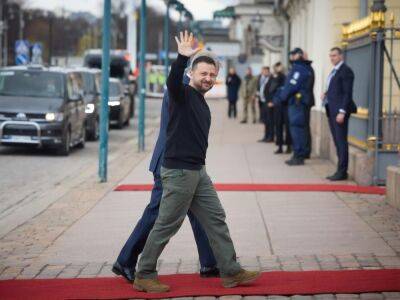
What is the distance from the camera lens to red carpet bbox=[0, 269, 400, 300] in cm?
728

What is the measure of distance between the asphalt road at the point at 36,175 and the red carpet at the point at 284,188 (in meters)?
1.02

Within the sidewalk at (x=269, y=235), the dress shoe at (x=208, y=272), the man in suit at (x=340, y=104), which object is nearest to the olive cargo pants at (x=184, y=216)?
the dress shoe at (x=208, y=272)

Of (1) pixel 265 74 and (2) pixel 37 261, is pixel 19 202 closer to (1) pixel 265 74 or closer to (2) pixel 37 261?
(2) pixel 37 261

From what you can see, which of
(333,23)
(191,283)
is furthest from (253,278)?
(333,23)

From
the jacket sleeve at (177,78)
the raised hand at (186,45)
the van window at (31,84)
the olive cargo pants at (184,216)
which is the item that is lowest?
the olive cargo pants at (184,216)

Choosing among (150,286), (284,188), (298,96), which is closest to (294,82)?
(298,96)

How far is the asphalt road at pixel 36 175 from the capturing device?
12.6 m

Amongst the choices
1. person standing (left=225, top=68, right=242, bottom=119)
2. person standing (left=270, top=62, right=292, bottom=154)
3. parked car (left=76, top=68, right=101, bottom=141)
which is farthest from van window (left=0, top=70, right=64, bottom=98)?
person standing (left=225, top=68, right=242, bottom=119)

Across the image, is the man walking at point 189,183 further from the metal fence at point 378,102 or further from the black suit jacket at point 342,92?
the black suit jacket at point 342,92

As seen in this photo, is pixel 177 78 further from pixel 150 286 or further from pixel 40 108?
pixel 40 108

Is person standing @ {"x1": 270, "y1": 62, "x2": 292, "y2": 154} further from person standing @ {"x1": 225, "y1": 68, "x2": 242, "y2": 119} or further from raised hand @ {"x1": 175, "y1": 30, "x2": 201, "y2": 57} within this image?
person standing @ {"x1": 225, "y1": 68, "x2": 242, "y2": 119}

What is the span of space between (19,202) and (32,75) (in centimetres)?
953

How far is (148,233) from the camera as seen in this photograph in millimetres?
7586

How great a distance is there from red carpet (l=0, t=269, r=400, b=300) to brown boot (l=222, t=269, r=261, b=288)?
48 mm
